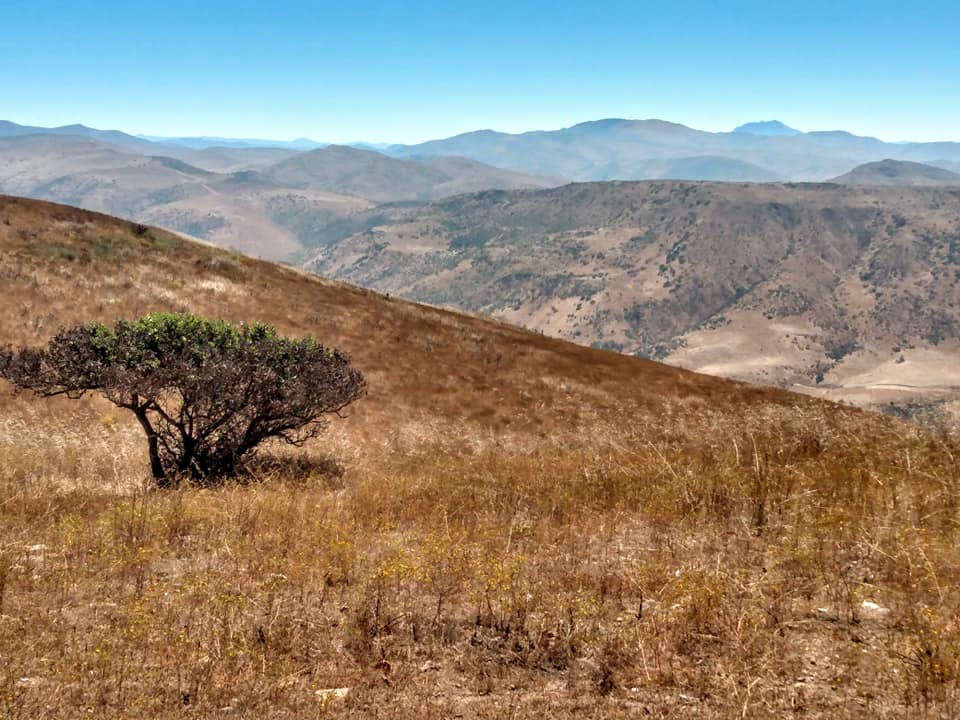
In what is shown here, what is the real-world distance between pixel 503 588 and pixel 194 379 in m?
9.38

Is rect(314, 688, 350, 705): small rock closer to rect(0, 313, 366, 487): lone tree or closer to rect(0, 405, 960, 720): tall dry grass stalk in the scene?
rect(0, 405, 960, 720): tall dry grass stalk

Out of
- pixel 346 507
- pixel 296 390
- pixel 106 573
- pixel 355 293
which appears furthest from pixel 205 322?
pixel 355 293

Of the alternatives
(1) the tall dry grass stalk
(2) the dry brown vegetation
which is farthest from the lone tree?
(1) the tall dry grass stalk

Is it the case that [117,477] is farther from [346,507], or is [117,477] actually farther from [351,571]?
[351,571]

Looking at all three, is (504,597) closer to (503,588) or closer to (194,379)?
(503,588)

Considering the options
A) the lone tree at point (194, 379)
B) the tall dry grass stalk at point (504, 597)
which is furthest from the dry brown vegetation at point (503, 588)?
the lone tree at point (194, 379)

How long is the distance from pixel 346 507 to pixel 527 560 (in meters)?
3.60

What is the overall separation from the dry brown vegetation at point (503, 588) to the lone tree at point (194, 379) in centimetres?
134

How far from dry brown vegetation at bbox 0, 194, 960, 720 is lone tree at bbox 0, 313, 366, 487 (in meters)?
1.34

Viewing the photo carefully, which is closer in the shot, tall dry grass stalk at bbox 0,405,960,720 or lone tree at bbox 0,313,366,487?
tall dry grass stalk at bbox 0,405,960,720

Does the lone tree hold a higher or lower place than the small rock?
higher

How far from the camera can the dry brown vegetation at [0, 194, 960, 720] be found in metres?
4.37

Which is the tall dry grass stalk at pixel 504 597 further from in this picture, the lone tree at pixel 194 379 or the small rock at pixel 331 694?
the lone tree at pixel 194 379

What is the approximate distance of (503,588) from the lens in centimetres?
595
